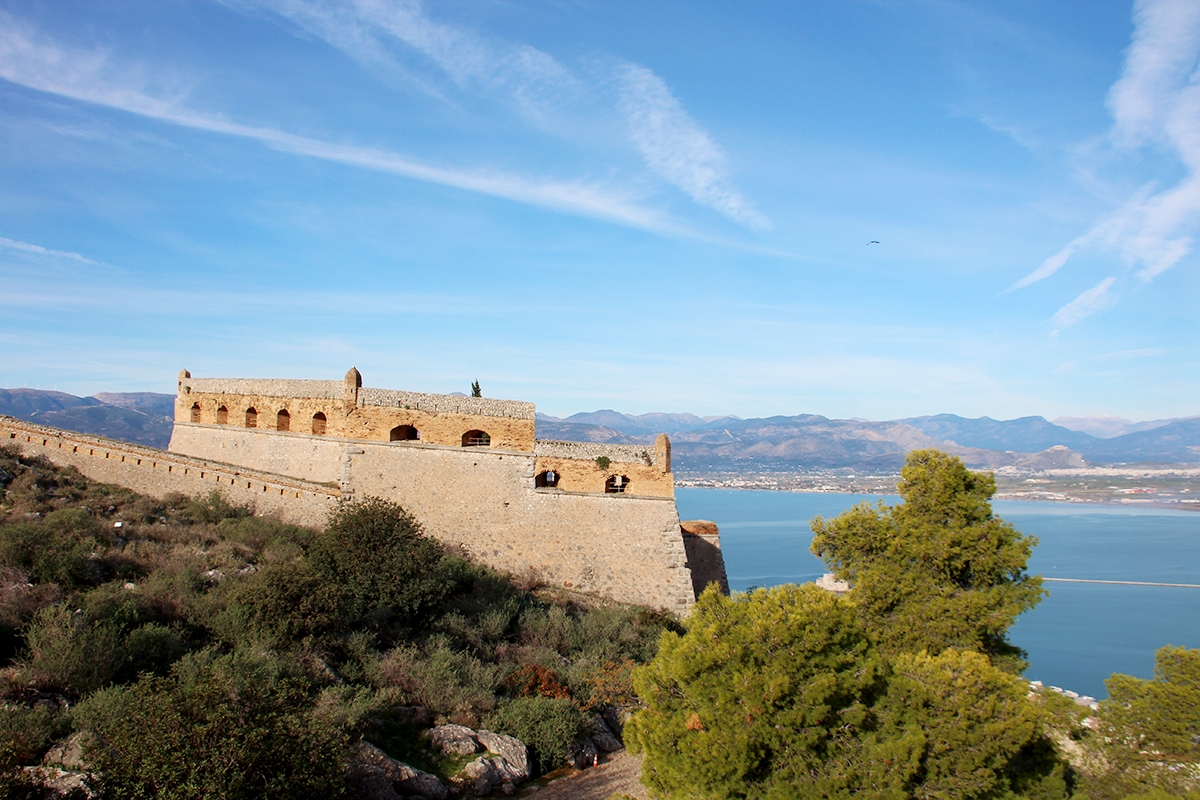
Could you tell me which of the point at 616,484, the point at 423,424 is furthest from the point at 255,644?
the point at 616,484

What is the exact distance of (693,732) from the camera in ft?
26.3

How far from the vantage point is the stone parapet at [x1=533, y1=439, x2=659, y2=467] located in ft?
59.4

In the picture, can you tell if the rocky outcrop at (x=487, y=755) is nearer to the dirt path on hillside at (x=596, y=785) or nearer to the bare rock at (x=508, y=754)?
the bare rock at (x=508, y=754)

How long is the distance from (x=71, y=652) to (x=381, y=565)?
559 centimetres

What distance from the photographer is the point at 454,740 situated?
35.5 feet

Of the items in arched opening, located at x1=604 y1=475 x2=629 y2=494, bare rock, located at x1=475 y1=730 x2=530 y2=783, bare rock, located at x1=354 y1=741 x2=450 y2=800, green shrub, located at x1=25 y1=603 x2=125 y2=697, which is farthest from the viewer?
arched opening, located at x1=604 y1=475 x2=629 y2=494

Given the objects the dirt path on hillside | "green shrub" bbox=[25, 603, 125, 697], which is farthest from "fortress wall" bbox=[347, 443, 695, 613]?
"green shrub" bbox=[25, 603, 125, 697]

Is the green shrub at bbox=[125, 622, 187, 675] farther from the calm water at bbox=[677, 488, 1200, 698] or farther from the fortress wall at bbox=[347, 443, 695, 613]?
the calm water at bbox=[677, 488, 1200, 698]

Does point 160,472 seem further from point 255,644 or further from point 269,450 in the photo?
point 255,644

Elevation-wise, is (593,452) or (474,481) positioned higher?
(593,452)

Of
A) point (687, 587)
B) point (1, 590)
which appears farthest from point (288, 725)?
point (687, 587)

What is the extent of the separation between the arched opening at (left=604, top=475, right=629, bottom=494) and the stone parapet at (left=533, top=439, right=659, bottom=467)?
51cm

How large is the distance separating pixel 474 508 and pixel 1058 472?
561 feet

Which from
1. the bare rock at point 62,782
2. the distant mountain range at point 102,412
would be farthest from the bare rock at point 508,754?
the distant mountain range at point 102,412
